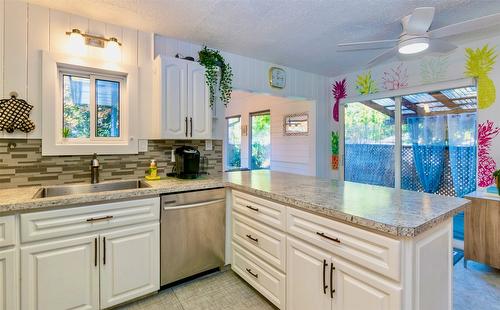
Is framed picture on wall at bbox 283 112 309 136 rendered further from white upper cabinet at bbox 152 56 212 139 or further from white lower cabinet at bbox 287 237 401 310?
white lower cabinet at bbox 287 237 401 310

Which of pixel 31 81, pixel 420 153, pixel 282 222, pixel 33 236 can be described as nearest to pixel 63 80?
pixel 31 81

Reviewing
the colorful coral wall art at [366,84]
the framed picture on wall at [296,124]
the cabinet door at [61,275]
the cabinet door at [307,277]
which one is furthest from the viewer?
the framed picture on wall at [296,124]

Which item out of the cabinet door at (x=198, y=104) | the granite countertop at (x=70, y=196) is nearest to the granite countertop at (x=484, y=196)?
the granite countertop at (x=70, y=196)

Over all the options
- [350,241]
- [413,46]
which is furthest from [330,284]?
[413,46]

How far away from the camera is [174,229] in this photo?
214 centimetres

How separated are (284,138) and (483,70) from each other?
9.70 feet

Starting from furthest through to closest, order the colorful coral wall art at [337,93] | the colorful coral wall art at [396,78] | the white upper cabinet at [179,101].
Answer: the colorful coral wall art at [337,93] → the colorful coral wall art at [396,78] → the white upper cabinet at [179,101]

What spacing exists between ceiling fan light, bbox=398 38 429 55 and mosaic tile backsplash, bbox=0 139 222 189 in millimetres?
2339

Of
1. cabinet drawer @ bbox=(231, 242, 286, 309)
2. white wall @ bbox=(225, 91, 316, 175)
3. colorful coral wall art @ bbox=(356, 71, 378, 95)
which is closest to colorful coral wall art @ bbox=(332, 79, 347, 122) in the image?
colorful coral wall art @ bbox=(356, 71, 378, 95)

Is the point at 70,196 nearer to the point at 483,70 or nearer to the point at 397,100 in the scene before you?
the point at 397,100

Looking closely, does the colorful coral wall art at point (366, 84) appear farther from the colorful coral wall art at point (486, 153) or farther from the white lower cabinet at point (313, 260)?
the white lower cabinet at point (313, 260)

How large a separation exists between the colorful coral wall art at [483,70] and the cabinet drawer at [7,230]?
433cm

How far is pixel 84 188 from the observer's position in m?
2.28

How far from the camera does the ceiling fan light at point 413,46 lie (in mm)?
2049
